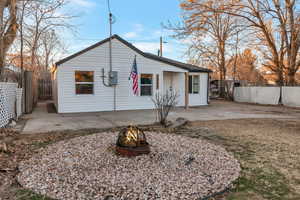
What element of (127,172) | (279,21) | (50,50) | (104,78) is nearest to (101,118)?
(104,78)

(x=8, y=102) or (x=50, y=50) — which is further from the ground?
(x=50, y=50)

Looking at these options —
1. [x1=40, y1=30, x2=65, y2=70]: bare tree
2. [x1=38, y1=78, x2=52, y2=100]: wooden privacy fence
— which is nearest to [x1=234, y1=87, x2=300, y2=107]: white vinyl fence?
[x1=38, y1=78, x2=52, y2=100]: wooden privacy fence

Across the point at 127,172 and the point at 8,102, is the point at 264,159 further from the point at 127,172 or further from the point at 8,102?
the point at 8,102

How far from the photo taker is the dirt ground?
2582 mm

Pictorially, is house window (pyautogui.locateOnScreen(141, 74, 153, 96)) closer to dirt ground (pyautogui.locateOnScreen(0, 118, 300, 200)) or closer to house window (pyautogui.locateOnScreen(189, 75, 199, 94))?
house window (pyautogui.locateOnScreen(189, 75, 199, 94))

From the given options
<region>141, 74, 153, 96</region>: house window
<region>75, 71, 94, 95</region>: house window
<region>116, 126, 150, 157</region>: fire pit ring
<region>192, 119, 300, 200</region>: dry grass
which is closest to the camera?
<region>192, 119, 300, 200</region>: dry grass

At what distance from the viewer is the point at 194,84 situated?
13.5m

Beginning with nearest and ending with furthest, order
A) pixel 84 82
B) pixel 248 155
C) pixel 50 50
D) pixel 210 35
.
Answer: pixel 248 155
pixel 84 82
pixel 210 35
pixel 50 50

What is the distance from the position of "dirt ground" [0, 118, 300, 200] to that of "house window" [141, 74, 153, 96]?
192 inches

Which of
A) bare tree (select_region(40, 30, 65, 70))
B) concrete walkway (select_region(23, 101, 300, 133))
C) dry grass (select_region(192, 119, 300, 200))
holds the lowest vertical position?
dry grass (select_region(192, 119, 300, 200))

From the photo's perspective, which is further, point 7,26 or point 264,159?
point 7,26

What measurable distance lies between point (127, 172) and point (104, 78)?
7.74 meters

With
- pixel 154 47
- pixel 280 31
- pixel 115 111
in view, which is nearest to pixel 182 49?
pixel 154 47

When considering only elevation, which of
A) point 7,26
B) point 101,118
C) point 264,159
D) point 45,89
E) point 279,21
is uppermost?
point 279,21
